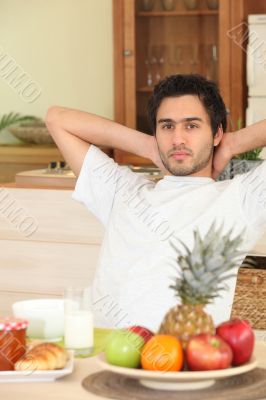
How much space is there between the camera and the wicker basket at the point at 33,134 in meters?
5.36

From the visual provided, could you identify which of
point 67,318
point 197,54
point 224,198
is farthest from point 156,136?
point 197,54

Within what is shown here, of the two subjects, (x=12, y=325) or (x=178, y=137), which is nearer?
(x=12, y=325)

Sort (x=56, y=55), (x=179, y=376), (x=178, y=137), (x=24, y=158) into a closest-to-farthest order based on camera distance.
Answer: (x=179, y=376)
(x=178, y=137)
(x=24, y=158)
(x=56, y=55)

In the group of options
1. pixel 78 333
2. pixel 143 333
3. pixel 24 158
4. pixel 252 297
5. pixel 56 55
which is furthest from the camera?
pixel 56 55

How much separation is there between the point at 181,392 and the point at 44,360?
0.88ft

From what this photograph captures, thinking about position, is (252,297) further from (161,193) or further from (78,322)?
(78,322)

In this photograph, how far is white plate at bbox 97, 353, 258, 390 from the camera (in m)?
1.50

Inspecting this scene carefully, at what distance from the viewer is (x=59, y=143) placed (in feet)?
8.57

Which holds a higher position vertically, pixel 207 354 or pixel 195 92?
pixel 195 92

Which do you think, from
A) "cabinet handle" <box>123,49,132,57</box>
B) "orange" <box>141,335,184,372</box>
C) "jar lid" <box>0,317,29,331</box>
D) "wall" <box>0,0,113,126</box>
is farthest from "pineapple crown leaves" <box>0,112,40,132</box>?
"orange" <box>141,335,184,372</box>

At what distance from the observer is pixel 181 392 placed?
1.54m

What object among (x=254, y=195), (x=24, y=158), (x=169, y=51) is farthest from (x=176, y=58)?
(x=254, y=195)

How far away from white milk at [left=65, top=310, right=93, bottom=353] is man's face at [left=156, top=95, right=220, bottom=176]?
26.7 inches

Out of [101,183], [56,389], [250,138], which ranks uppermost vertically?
[250,138]
